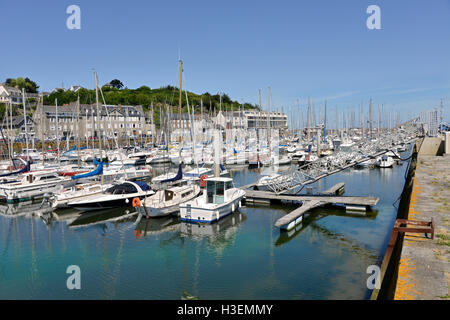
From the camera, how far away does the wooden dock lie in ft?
74.6

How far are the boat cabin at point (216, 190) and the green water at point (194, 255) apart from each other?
178 cm

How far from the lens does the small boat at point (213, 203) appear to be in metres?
23.3

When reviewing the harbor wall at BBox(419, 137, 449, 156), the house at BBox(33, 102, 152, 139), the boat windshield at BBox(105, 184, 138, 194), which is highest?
the house at BBox(33, 102, 152, 139)

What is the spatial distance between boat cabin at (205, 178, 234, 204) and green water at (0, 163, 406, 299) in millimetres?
1777

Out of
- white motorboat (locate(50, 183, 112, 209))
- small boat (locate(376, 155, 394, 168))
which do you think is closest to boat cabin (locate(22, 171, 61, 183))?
white motorboat (locate(50, 183, 112, 209))

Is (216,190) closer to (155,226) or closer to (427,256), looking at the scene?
(155,226)

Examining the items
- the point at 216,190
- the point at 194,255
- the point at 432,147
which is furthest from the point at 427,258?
the point at 432,147

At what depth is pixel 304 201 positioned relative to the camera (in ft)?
89.1

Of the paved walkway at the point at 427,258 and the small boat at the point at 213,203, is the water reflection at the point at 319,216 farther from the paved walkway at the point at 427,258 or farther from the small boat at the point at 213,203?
the paved walkway at the point at 427,258

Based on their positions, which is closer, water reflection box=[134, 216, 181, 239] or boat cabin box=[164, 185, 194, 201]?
water reflection box=[134, 216, 181, 239]

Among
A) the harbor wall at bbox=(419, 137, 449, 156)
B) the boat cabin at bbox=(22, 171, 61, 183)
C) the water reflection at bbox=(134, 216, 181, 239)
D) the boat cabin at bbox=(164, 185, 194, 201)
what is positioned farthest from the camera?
the harbor wall at bbox=(419, 137, 449, 156)

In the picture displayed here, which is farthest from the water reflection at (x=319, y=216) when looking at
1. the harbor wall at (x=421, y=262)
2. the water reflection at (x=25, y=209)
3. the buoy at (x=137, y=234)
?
the water reflection at (x=25, y=209)

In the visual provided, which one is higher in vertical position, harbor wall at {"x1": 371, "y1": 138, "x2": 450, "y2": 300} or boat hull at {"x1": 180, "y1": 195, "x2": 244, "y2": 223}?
harbor wall at {"x1": 371, "y1": 138, "x2": 450, "y2": 300}

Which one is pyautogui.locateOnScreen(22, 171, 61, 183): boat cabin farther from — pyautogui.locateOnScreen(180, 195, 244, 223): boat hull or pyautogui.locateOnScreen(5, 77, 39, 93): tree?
pyautogui.locateOnScreen(5, 77, 39, 93): tree
